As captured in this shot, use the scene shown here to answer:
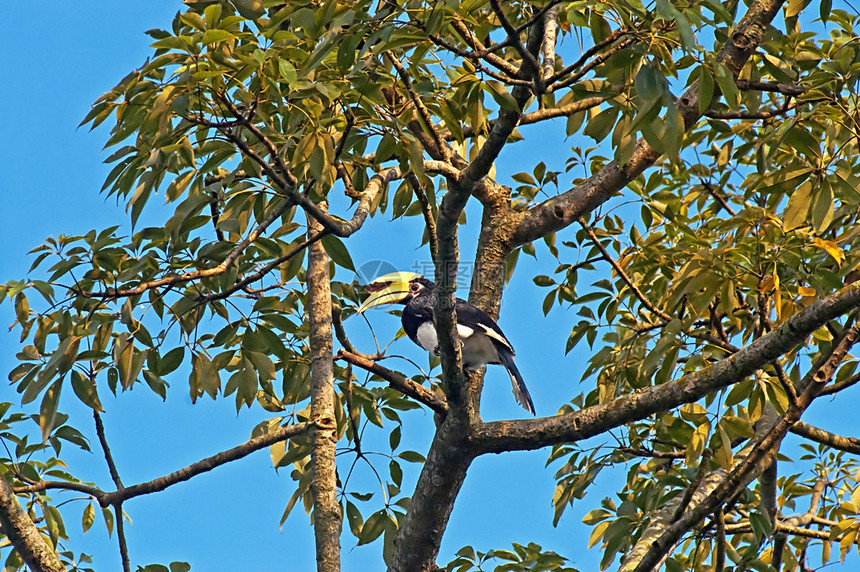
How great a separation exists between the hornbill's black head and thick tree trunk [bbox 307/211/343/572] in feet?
4.54

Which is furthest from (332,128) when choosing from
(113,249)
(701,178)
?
(701,178)

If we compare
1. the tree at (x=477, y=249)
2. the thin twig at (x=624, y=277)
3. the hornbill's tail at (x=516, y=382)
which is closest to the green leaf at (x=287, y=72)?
the tree at (x=477, y=249)

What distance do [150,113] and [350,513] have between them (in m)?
2.62

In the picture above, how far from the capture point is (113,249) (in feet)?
10.2

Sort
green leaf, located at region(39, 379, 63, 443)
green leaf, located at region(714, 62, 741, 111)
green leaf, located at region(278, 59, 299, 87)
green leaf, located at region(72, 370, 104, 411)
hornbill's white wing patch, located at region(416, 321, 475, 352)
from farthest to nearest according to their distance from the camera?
1. hornbill's white wing patch, located at region(416, 321, 475, 352)
2. green leaf, located at region(72, 370, 104, 411)
3. green leaf, located at region(39, 379, 63, 443)
4. green leaf, located at region(714, 62, 741, 111)
5. green leaf, located at region(278, 59, 299, 87)

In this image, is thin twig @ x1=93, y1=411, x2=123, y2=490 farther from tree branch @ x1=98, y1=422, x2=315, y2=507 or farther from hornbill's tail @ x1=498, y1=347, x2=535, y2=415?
hornbill's tail @ x1=498, y1=347, x2=535, y2=415

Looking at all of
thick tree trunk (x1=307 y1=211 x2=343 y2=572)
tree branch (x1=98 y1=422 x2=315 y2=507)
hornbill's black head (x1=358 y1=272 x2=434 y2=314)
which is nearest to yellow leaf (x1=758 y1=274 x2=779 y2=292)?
thick tree trunk (x1=307 y1=211 x2=343 y2=572)

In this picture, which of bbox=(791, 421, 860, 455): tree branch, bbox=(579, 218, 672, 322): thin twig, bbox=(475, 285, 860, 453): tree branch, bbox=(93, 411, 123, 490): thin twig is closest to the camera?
bbox=(475, 285, 860, 453): tree branch

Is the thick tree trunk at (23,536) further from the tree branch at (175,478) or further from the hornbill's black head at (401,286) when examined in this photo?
the hornbill's black head at (401,286)

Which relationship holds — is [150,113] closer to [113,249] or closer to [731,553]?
[113,249]

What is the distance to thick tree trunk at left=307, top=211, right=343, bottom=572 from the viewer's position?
3773 millimetres

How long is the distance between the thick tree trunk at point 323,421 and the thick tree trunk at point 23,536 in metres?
1.05

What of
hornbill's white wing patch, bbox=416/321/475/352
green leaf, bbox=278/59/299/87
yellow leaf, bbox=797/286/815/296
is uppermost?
hornbill's white wing patch, bbox=416/321/475/352

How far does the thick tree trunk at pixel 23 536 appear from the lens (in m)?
3.15
